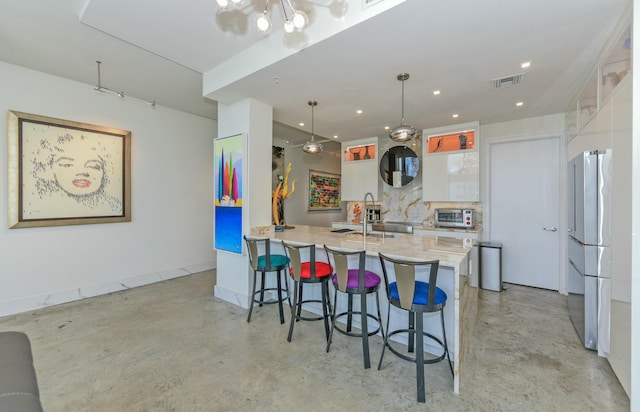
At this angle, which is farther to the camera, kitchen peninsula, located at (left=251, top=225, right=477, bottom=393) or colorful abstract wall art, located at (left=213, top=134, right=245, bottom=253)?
colorful abstract wall art, located at (left=213, top=134, right=245, bottom=253)

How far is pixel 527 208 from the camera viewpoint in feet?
14.3

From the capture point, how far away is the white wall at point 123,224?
3.37 meters

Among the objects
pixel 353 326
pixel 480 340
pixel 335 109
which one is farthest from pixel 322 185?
pixel 480 340

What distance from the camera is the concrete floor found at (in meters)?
1.91

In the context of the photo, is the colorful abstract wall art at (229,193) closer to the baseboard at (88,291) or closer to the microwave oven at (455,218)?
the baseboard at (88,291)

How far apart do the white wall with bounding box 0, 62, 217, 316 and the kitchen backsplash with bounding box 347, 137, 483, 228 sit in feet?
11.7

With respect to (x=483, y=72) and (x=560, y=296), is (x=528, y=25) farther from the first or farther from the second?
(x=560, y=296)

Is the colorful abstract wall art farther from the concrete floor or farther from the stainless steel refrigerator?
the stainless steel refrigerator

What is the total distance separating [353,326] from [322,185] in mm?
5020

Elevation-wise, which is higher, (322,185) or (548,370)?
(322,185)

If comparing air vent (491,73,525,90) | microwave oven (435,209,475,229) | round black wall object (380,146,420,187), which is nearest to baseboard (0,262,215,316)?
round black wall object (380,146,420,187)

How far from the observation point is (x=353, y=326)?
3027mm

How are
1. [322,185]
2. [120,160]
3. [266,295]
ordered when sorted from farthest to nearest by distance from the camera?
[322,185] < [120,160] < [266,295]

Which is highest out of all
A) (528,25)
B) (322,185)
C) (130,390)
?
(528,25)
